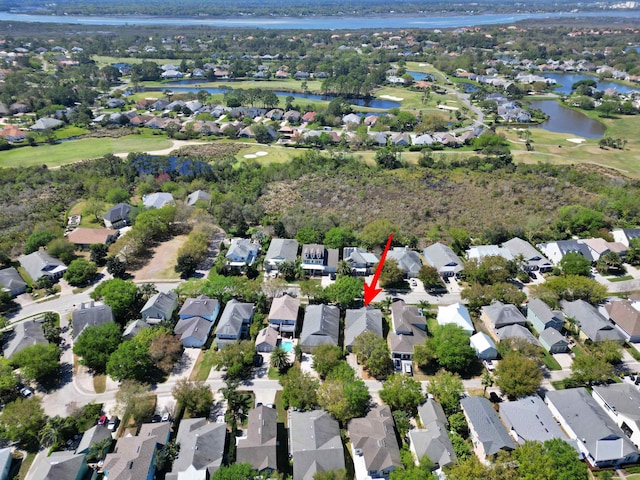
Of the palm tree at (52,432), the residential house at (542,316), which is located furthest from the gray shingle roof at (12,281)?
the residential house at (542,316)

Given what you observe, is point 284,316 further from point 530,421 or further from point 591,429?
point 591,429

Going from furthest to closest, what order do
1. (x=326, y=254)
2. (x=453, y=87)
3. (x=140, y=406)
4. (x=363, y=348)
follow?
(x=453, y=87) < (x=326, y=254) < (x=363, y=348) < (x=140, y=406)

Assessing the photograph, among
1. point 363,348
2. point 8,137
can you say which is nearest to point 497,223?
point 363,348

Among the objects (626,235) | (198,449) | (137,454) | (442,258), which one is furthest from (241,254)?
(626,235)

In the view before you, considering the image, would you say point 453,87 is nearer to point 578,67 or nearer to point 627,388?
point 578,67

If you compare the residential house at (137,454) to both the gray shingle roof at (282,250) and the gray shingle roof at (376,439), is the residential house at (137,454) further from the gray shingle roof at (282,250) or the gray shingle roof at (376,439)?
the gray shingle roof at (282,250)

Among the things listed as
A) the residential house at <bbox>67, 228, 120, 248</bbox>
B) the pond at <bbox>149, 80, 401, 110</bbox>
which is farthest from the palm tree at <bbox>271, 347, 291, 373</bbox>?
the pond at <bbox>149, 80, 401, 110</bbox>
